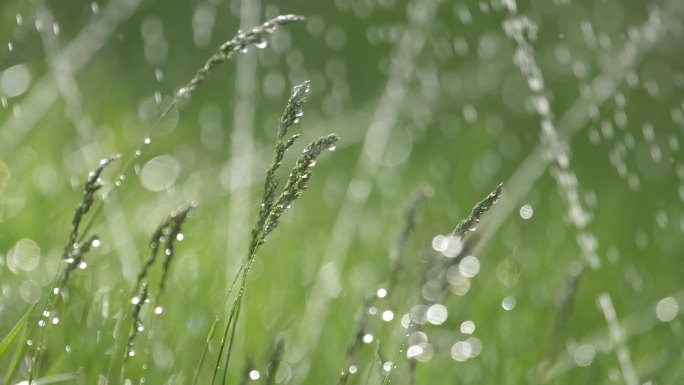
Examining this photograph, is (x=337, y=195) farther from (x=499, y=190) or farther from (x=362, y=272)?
(x=499, y=190)

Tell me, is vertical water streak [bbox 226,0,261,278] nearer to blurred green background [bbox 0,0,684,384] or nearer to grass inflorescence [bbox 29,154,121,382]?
blurred green background [bbox 0,0,684,384]

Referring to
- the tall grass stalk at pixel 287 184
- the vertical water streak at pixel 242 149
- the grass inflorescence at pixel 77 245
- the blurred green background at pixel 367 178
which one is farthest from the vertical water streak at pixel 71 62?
the tall grass stalk at pixel 287 184

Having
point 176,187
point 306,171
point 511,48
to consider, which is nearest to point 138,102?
point 176,187

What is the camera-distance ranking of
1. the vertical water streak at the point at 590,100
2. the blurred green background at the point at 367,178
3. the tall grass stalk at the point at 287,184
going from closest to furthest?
the tall grass stalk at the point at 287,184 → the blurred green background at the point at 367,178 → the vertical water streak at the point at 590,100

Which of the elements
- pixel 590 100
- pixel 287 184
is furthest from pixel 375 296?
pixel 590 100

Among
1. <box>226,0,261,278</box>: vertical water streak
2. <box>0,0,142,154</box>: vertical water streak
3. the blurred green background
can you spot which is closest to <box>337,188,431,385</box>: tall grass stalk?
the blurred green background

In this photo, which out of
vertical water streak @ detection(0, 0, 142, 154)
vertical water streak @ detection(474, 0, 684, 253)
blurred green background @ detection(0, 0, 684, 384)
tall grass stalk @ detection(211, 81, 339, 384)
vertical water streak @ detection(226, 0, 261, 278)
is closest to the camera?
tall grass stalk @ detection(211, 81, 339, 384)

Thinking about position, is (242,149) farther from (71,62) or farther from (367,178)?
(71,62)

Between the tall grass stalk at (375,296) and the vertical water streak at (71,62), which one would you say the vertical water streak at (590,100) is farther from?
the vertical water streak at (71,62)

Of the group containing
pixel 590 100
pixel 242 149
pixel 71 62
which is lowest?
pixel 242 149
